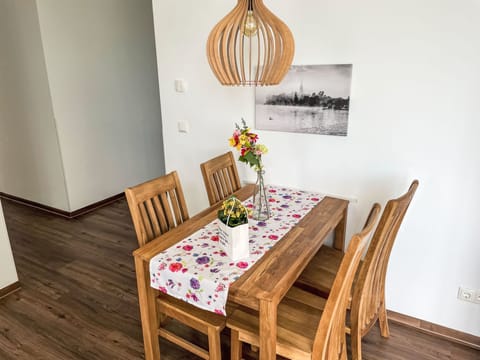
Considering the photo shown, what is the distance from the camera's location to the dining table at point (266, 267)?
1362 millimetres

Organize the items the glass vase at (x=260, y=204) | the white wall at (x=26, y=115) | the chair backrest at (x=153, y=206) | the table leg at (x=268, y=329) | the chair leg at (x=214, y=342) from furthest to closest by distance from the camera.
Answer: the white wall at (x=26, y=115), the glass vase at (x=260, y=204), the chair backrest at (x=153, y=206), the chair leg at (x=214, y=342), the table leg at (x=268, y=329)

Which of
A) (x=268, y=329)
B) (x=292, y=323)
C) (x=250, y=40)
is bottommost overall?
(x=292, y=323)

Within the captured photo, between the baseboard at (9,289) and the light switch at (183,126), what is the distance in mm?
1711

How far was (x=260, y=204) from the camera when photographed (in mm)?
2012

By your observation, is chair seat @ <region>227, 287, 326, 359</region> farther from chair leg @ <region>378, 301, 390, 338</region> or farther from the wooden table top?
chair leg @ <region>378, 301, 390, 338</region>

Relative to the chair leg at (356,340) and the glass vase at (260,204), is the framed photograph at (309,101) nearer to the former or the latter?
the glass vase at (260,204)

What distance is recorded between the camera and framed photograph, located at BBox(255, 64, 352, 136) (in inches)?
85.5

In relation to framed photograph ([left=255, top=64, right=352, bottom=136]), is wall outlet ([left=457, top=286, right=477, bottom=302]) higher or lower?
lower

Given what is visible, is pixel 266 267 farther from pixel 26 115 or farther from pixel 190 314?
pixel 26 115

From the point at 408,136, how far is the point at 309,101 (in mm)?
640

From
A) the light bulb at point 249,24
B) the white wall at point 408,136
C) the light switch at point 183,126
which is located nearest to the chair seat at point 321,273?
the white wall at point 408,136

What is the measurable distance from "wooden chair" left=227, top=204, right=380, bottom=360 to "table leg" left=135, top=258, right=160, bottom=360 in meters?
0.41

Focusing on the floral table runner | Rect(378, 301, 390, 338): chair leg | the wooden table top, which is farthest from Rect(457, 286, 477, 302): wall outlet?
the floral table runner

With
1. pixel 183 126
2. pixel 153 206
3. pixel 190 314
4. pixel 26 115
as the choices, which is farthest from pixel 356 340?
pixel 26 115
